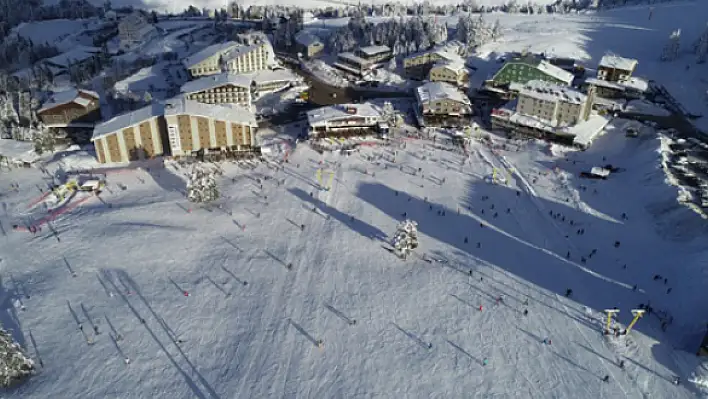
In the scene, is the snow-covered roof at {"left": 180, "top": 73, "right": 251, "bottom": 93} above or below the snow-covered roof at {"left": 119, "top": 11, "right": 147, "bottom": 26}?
below

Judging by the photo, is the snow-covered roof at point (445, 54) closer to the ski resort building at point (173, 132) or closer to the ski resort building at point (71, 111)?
the ski resort building at point (173, 132)

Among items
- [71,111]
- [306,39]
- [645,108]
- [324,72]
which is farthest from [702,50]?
[71,111]

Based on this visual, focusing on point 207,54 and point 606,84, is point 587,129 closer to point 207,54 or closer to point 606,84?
point 606,84

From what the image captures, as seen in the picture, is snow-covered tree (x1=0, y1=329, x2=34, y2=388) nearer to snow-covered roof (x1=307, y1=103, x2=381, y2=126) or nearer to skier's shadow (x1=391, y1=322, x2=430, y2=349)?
skier's shadow (x1=391, y1=322, x2=430, y2=349)

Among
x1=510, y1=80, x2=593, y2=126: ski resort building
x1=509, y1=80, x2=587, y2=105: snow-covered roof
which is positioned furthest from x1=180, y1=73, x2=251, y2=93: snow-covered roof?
x1=509, y1=80, x2=587, y2=105: snow-covered roof

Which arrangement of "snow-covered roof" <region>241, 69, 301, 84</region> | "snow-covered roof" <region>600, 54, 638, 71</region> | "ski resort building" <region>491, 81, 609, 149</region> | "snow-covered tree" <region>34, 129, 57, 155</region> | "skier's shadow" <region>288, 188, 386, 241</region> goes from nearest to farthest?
"skier's shadow" <region>288, 188, 386, 241</region> < "snow-covered tree" <region>34, 129, 57, 155</region> < "ski resort building" <region>491, 81, 609, 149</region> < "snow-covered roof" <region>600, 54, 638, 71</region> < "snow-covered roof" <region>241, 69, 301, 84</region>

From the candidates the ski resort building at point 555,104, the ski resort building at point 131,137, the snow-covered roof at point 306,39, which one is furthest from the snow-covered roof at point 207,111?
the snow-covered roof at point 306,39
